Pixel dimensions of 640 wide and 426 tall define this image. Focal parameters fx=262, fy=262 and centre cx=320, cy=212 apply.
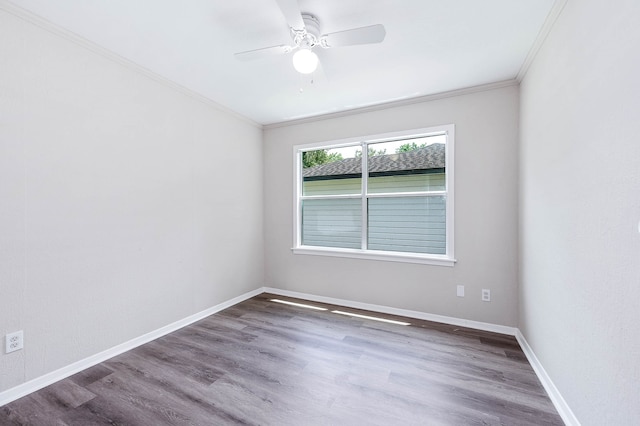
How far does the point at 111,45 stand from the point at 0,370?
2455 mm

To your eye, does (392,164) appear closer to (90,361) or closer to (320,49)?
(320,49)

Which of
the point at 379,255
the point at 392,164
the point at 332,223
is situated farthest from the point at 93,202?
the point at 392,164

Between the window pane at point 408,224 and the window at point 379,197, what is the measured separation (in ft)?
0.04

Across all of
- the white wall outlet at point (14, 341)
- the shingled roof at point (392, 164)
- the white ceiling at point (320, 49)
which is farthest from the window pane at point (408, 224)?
the white wall outlet at point (14, 341)

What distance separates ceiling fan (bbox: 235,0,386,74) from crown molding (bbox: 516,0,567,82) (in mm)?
1131

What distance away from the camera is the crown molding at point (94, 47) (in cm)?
173

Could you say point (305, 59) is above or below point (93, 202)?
above

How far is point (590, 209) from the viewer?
1.36m

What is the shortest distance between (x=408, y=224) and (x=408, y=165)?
2.39ft

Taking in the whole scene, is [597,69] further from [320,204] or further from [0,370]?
[0,370]

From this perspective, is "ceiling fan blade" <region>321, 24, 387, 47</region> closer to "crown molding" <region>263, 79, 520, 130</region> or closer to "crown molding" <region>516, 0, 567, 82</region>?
"crown molding" <region>516, 0, 567, 82</region>

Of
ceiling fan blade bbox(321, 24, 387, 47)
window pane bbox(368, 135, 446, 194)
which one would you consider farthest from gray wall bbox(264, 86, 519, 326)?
ceiling fan blade bbox(321, 24, 387, 47)

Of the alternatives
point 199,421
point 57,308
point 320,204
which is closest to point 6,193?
point 57,308

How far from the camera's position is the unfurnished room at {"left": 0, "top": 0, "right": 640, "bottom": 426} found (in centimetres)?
146
